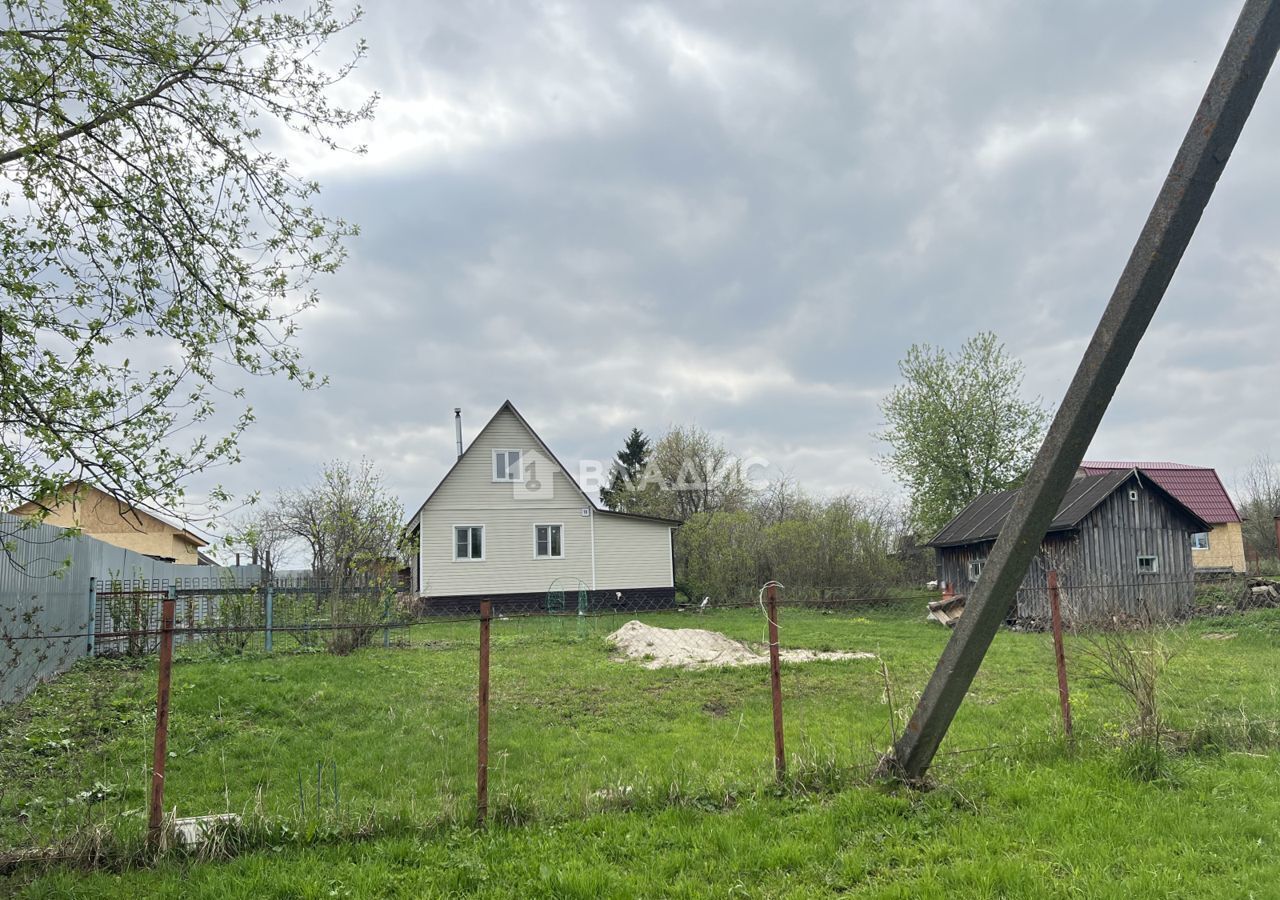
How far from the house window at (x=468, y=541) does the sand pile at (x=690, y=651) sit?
11.5 meters

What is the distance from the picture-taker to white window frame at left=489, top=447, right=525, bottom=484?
90.6ft

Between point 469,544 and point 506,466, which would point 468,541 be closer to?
point 469,544

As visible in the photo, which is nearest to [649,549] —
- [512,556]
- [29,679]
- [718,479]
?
[512,556]

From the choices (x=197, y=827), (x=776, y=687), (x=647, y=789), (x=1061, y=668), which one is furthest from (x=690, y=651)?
(x=197, y=827)

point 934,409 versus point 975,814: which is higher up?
point 934,409

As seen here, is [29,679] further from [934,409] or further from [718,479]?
[718,479]

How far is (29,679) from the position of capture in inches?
376

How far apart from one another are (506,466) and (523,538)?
8.65ft

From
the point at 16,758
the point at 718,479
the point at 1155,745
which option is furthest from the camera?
the point at 718,479

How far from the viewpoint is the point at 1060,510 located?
56.8 feet

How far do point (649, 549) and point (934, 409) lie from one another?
1387cm

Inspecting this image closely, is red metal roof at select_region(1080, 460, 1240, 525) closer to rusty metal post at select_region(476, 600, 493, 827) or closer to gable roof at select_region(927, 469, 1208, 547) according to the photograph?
gable roof at select_region(927, 469, 1208, 547)

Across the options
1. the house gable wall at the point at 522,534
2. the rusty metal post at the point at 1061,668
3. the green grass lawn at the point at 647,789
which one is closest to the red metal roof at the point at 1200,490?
the house gable wall at the point at 522,534

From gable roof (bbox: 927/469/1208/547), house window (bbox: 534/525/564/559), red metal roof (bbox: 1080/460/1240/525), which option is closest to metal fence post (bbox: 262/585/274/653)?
house window (bbox: 534/525/564/559)
